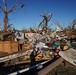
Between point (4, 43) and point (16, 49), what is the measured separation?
20.7 inches

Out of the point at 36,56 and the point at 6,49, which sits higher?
the point at 6,49

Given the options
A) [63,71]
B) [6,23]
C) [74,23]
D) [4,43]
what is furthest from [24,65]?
[74,23]

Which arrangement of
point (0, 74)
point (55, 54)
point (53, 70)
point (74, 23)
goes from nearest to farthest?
1. point (0, 74)
2. point (53, 70)
3. point (55, 54)
4. point (74, 23)

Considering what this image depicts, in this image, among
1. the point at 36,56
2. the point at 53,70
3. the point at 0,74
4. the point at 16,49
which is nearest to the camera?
the point at 0,74

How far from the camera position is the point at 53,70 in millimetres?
5391

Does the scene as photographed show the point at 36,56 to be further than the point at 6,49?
Yes

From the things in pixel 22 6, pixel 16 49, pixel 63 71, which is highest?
pixel 22 6

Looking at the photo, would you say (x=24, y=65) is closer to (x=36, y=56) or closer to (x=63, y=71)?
(x=36, y=56)

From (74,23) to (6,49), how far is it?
69.4 feet

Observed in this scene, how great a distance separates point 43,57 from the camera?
669cm

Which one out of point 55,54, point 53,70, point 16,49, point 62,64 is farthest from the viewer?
point 55,54

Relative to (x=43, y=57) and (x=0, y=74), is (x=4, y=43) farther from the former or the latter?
(x=43, y=57)

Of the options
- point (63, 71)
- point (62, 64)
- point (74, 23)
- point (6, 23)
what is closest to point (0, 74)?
point (63, 71)

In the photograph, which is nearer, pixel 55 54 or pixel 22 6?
pixel 55 54
